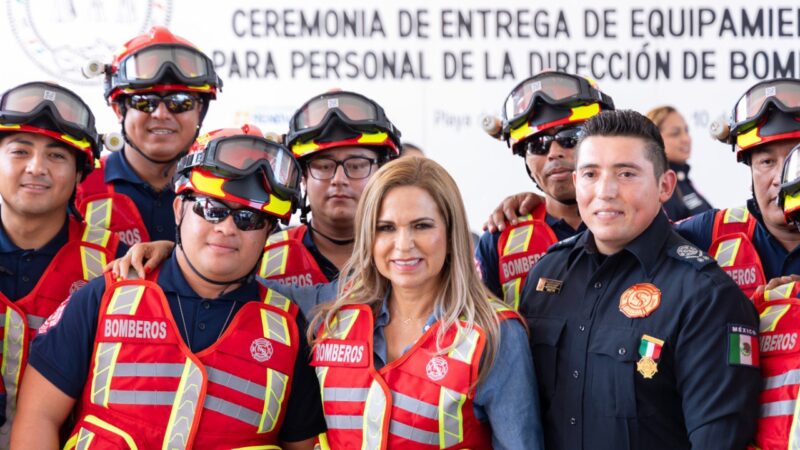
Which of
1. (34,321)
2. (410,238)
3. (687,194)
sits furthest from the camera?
(687,194)

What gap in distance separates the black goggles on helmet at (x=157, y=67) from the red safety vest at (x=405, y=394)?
1.75 metres

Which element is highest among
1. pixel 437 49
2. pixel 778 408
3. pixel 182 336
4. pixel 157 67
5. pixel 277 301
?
pixel 437 49

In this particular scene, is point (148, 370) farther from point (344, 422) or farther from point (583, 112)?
point (583, 112)

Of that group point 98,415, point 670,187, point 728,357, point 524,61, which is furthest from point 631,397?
point 524,61

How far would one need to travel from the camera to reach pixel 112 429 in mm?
3701

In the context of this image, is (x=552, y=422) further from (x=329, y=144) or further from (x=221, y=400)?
(x=329, y=144)

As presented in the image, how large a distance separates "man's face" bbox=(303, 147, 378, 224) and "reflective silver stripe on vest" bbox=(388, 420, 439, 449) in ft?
4.31

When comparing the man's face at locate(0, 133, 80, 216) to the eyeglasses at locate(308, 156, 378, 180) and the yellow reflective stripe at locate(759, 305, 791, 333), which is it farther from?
the yellow reflective stripe at locate(759, 305, 791, 333)

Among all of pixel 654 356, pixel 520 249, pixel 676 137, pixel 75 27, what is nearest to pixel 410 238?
pixel 654 356

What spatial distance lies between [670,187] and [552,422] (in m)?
0.95

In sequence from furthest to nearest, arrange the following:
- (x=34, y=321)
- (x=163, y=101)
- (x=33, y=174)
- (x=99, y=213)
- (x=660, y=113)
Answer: (x=660, y=113) < (x=163, y=101) < (x=99, y=213) < (x=33, y=174) < (x=34, y=321)

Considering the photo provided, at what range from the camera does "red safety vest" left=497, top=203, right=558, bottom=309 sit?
186 inches

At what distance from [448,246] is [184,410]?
1125 millimetres

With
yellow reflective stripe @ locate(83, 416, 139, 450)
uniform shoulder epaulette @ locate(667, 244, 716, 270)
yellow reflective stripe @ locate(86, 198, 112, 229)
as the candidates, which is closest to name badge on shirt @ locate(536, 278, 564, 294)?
uniform shoulder epaulette @ locate(667, 244, 716, 270)
